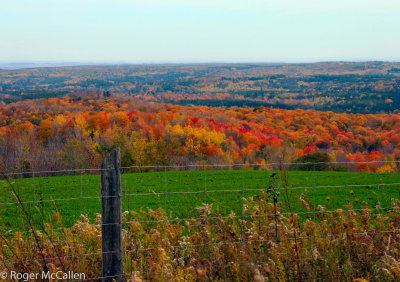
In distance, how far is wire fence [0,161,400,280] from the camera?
15.9 feet

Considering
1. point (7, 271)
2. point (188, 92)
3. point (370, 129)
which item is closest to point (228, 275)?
point (7, 271)

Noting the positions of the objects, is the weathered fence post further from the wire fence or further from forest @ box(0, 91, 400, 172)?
forest @ box(0, 91, 400, 172)

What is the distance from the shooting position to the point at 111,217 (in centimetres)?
426

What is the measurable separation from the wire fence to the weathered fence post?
2.8 inches

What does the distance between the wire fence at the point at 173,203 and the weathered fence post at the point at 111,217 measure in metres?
0.07

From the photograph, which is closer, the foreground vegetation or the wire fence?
the foreground vegetation

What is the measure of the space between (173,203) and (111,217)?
30.1 ft

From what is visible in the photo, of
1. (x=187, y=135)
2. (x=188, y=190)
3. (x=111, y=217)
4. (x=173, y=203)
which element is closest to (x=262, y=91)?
(x=187, y=135)

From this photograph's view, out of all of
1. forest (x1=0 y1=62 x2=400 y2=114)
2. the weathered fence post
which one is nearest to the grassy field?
the weathered fence post

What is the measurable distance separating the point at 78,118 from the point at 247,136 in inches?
1211

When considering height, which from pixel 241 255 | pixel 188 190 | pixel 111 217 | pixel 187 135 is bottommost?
pixel 187 135

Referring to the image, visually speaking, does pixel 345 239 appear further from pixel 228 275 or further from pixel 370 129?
pixel 370 129

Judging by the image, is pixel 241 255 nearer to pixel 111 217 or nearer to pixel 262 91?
pixel 111 217

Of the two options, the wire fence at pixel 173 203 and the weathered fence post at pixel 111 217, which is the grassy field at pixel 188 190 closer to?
the wire fence at pixel 173 203
